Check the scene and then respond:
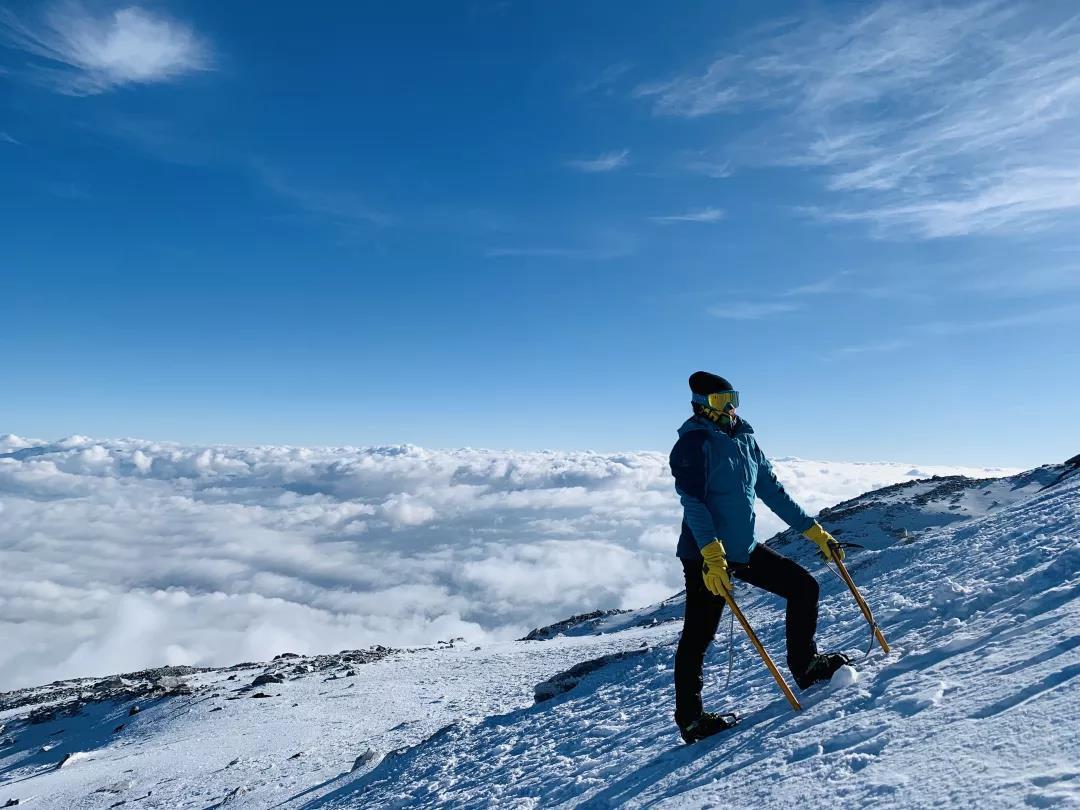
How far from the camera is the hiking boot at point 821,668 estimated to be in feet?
17.7

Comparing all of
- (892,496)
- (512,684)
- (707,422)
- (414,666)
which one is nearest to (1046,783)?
(707,422)

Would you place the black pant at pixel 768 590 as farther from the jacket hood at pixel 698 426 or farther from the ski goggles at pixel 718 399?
the ski goggles at pixel 718 399

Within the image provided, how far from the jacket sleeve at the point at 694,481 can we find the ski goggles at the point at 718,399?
1.02 feet

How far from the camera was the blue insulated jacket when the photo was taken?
16.4ft

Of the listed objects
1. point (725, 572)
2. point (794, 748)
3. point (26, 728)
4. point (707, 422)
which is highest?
point (26, 728)

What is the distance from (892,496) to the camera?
3553 cm

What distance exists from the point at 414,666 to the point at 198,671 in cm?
1902

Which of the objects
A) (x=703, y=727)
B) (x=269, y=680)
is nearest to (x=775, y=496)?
(x=703, y=727)

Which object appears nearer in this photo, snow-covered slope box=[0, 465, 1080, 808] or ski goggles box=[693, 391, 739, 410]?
snow-covered slope box=[0, 465, 1080, 808]

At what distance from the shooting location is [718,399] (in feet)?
17.4

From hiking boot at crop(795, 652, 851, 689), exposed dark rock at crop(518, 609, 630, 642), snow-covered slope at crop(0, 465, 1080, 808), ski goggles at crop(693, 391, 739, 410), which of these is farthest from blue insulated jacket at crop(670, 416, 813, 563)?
exposed dark rock at crop(518, 609, 630, 642)

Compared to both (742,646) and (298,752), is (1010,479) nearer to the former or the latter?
(742,646)

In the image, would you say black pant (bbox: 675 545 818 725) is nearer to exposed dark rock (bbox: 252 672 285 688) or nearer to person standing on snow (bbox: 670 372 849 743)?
person standing on snow (bbox: 670 372 849 743)

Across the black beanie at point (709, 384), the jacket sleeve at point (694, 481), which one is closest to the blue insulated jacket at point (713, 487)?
the jacket sleeve at point (694, 481)
